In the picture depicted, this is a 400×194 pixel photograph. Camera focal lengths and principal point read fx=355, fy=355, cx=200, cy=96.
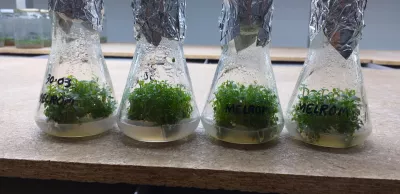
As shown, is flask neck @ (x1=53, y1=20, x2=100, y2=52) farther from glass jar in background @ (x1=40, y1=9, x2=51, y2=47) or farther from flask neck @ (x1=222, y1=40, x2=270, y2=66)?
glass jar in background @ (x1=40, y1=9, x2=51, y2=47)

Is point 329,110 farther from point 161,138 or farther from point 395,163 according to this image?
point 161,138

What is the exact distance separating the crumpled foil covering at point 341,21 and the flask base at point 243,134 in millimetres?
129

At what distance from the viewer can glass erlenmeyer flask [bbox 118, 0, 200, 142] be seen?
443 mm

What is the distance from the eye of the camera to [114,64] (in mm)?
1253

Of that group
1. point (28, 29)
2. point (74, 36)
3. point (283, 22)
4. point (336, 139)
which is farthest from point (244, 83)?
point (283, 22)

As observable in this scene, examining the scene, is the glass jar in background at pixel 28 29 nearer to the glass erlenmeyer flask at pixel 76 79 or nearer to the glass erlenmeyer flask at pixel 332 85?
the glass erlenmeyer flask at pixel 76 79

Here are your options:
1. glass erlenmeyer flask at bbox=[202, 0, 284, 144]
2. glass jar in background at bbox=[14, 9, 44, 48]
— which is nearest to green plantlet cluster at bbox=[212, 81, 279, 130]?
glass erlenmeyer flask at bbox=[202, 0, 284, 144]

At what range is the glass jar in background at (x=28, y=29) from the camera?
2.00 m

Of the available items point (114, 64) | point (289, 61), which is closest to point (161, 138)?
point (114, 64)

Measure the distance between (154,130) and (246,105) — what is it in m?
0.12

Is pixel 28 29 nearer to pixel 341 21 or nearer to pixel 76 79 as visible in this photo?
pixel 76 79

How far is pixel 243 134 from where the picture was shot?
1.49 ft

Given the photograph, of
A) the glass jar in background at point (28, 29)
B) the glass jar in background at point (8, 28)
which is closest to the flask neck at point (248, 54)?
the glass jar in background at point (28, 29)

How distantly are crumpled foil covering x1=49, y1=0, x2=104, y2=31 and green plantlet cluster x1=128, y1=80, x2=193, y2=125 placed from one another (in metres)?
0.11
